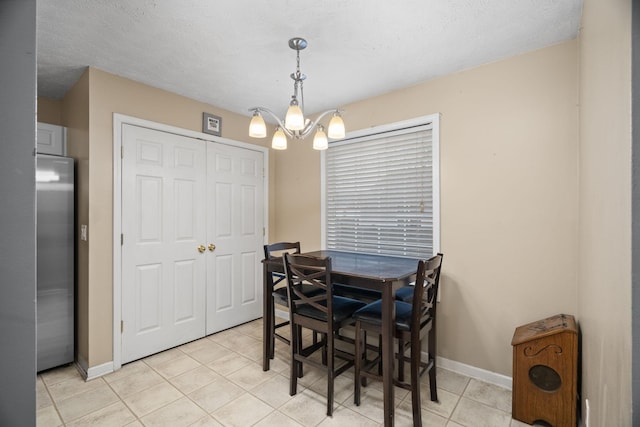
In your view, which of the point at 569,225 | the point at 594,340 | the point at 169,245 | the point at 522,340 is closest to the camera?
the point at 594,340

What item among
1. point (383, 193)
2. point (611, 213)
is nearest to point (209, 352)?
point (383, 193)

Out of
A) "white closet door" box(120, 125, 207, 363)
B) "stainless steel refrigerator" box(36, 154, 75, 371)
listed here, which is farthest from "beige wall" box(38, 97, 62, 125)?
"white closet door" box(120, 125, 207, 363)

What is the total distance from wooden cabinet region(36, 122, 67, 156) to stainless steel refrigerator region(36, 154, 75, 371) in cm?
38

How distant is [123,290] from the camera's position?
263cm

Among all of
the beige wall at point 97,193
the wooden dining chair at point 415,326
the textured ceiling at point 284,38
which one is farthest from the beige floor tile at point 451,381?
the beige wall at point 97,193

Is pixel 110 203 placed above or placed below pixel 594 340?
above

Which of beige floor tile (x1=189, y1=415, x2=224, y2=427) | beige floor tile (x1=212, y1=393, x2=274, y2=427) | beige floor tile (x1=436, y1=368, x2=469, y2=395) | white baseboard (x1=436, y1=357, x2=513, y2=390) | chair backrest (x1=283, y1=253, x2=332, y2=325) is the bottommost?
beige floor tile (x1=189, y1=415, x2=224, y2=427)

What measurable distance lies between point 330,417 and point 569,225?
80.4 inches

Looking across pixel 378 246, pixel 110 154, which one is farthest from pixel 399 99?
pixel 110 154

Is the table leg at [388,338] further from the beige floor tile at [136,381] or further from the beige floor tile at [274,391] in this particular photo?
the beige floor tile at [136,381]

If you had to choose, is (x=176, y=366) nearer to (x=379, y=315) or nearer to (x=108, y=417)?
(x=108, y=417)

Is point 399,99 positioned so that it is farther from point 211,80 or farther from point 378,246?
point 211,80

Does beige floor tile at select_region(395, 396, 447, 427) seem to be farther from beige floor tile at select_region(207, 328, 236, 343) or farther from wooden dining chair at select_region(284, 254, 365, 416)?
beige floor tile at select_region(207, 328, 236, 343)

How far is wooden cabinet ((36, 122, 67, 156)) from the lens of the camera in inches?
109
